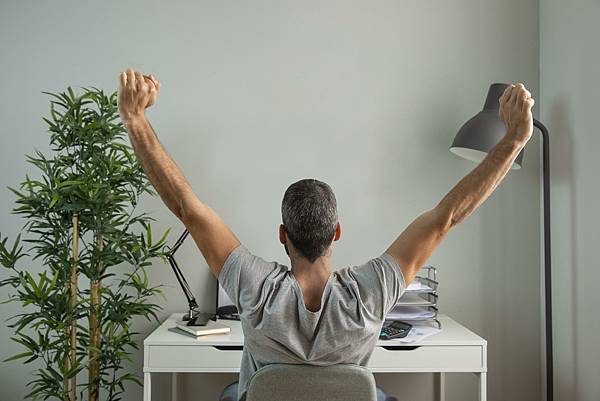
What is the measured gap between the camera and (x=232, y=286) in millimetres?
1564

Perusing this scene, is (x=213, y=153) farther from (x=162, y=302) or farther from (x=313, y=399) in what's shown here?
(x=313, y=399)

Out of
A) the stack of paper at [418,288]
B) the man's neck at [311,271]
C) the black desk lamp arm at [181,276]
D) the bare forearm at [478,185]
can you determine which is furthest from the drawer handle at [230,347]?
the bare forearm at [478,185]

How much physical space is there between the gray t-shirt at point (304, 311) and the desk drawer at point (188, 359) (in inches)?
47.0

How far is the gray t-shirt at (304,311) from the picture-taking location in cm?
154

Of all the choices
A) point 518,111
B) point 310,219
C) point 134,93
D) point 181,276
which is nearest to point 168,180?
point 134,93

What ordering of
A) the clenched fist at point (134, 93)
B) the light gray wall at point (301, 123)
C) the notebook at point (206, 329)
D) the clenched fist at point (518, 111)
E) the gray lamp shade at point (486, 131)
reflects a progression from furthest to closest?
the light gray wall at point (301, 123)
the gray lamp shade at point (486, 131)
the notebook at point (206, 329)
the clenched fist at point (518, 111)
the clenched fist at point (134, 93)

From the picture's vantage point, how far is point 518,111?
1640mm

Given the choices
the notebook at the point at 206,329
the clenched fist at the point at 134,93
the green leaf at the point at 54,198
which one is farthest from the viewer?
the notebook at the point at 206,329

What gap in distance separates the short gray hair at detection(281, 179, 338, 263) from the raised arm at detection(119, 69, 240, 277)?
148 mm

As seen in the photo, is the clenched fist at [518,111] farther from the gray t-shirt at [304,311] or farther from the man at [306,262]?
the gray t-shirt at [304,311]

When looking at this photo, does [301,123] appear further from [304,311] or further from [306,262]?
[304,311]

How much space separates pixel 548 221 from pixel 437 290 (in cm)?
62

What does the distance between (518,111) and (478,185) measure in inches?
7.8

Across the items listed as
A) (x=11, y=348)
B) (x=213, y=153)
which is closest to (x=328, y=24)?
(x=213, y=153)
